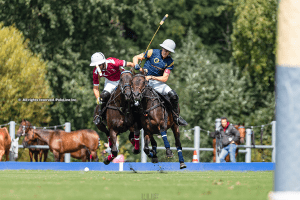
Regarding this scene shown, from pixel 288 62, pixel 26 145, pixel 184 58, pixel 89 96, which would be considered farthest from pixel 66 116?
pixel 288 62

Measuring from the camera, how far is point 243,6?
121 feet

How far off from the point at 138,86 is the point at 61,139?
9.39 meters

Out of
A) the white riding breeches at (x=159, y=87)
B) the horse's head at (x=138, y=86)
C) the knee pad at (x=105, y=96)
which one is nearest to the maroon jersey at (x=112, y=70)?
the knee pad at (x=105, y=96)

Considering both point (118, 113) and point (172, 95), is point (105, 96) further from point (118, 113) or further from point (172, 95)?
point (172, 95)

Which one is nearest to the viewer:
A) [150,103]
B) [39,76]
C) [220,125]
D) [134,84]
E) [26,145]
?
[134,84]

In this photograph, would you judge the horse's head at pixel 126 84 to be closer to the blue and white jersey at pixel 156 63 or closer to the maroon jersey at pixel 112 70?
the maroon jersey at pixel 112 70

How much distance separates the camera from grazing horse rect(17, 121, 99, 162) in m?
21.2

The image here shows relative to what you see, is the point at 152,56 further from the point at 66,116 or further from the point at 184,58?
the point at 184,58

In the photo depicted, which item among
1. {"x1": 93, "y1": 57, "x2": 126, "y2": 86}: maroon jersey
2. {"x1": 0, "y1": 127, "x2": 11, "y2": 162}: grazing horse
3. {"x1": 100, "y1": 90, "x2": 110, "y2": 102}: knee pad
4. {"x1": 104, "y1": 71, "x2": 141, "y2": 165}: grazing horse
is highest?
{"x1": 93, "y1": 57, "x2": 126, "y2": 86}: maroon jersey

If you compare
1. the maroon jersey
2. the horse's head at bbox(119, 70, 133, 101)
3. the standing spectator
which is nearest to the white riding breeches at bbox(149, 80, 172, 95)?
the maroon jersey

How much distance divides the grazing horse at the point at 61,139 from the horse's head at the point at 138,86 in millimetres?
9266

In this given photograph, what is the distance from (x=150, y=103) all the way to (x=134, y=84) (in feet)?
3.12

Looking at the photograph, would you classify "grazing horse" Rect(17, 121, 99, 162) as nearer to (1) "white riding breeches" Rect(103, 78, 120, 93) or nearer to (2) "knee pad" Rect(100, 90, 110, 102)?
(1) "white riding breeches" Rect(103, 78, 120, 93)

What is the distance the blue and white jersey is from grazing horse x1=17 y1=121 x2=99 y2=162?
26.7 ft
